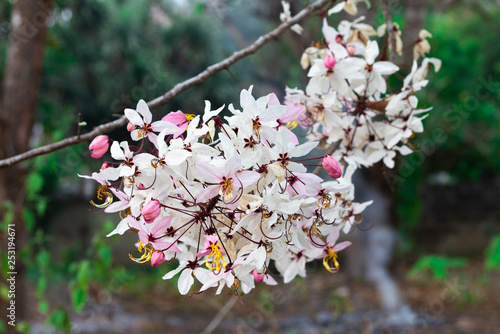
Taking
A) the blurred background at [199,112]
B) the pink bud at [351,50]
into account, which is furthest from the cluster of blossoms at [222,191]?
the blurred background at [199,112]

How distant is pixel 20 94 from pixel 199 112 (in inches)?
127

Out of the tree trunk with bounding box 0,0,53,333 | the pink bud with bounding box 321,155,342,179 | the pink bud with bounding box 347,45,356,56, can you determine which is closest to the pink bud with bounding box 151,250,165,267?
the pink bud with bounding box 321,155,342,179

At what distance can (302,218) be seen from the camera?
566mm

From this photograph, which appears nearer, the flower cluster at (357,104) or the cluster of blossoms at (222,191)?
the cluster of blossoms at (222,191)

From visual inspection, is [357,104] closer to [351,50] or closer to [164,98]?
[351,50]

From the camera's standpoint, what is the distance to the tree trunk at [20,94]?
213 centimetres

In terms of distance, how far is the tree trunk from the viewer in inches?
83.9

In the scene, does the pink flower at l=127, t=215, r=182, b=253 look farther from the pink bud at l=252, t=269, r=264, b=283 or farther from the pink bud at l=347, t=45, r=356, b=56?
the pink bud at l=347, t=45, r=356, b=56

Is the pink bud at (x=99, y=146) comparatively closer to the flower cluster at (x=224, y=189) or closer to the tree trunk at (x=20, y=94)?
the flower cluster at (x=224, y=189)

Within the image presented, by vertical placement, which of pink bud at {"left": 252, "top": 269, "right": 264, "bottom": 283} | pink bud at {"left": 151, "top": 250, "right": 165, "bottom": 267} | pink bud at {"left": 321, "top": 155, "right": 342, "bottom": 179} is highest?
pink bud at {"left": 151, "top": 250, "right": 165, "bottom": 267}

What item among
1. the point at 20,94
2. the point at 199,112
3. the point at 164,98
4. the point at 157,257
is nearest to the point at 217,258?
the point at 157,257

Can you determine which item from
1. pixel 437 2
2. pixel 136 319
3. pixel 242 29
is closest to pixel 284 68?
pixel 242 29

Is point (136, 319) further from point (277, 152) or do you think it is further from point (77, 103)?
point (277, 152)

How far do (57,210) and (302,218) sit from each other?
559 centimetres
